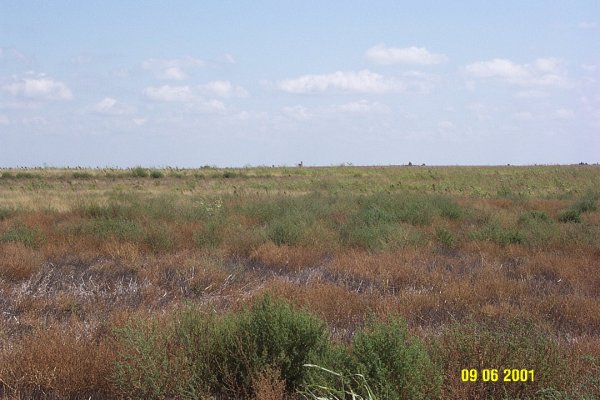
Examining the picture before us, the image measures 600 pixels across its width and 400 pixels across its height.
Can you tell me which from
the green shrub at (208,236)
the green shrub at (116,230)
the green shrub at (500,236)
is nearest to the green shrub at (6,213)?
the green shrub at (116,230)

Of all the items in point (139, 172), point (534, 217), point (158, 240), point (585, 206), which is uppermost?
point (139, 172)

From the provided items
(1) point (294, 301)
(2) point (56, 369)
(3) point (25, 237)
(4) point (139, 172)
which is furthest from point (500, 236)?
(4) point (139, 172)

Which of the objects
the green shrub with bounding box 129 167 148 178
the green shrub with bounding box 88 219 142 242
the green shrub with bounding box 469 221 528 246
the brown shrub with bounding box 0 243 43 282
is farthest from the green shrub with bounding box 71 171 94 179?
the green shrub with bounding box 469 221 528 246

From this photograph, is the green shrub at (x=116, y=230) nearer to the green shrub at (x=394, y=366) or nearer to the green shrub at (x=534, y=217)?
the green shrub at (x=394, y=366)

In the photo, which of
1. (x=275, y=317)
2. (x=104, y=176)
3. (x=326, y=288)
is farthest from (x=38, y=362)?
(x=104, y=176)

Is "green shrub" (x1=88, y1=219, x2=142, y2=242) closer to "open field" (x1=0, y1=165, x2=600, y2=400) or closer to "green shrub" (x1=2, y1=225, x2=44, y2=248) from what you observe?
"open field" (x1=0, y1=165, x2=600, y2=400)

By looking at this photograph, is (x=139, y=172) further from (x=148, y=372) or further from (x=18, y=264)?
(x=148, y=372)

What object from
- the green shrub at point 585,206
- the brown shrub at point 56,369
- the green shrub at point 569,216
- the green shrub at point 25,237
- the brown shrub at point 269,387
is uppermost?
the green shrub at point 585,206
